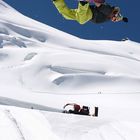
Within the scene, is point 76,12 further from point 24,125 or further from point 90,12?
point 24,125

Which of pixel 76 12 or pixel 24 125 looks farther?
pixel 76 12

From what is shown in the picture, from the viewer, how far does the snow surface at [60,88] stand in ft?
31.9

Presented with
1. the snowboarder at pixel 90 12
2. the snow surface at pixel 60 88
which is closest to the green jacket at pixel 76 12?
the snowboarder at pixel 90 12

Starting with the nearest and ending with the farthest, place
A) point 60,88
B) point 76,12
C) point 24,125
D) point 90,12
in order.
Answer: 1. point 24,125
2. point 90,12
3. point 76,12
4. point 60,88

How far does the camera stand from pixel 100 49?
287 feet

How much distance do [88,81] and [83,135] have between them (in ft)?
147

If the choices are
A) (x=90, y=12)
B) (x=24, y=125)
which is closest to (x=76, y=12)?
(x=90, y=12)

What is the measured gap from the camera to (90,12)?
11.7m

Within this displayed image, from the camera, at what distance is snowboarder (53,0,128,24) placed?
11516mm

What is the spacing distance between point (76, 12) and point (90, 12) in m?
0.34

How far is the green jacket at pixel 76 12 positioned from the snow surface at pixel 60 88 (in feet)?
7.23

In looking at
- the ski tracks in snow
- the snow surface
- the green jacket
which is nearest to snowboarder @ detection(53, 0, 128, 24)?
the green jacket

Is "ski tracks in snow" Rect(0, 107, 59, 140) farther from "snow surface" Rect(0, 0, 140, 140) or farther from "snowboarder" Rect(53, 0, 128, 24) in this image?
"snowboarder" Rect(53, 0, 128, 24)

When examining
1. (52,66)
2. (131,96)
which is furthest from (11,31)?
(131,96)
